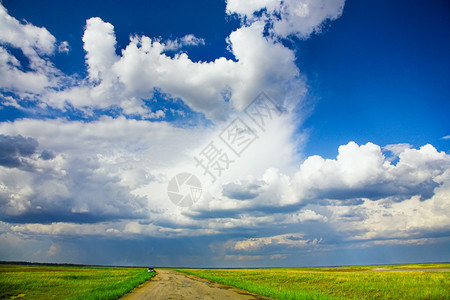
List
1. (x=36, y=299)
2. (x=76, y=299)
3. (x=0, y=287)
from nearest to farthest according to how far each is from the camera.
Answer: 1. (x=76, y=299)
2. (x=36, y=299)
3. (x=0, y=287)

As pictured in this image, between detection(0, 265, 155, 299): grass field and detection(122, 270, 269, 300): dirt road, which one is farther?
detection(0, 265, 155, 299): grass field

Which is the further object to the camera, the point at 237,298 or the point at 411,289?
the point at 411,289

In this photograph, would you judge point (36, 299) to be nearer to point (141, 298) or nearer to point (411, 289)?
point (141, 298)

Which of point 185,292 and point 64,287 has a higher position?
point 185,292

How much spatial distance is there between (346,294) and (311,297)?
10598 millimetres

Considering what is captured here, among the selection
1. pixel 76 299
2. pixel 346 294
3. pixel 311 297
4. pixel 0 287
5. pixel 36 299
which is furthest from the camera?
pixel 0 287

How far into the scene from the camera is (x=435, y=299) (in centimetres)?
2139

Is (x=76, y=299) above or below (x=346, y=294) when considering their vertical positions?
above

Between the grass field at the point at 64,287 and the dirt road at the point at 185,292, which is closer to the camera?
the dirt road at the point at 185,292

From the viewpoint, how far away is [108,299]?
18.2m

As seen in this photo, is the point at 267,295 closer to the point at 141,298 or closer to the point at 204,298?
the point at 204,298

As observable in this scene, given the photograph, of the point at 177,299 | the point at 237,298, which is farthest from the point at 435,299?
the point at 177,299

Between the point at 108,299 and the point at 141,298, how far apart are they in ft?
→ 7.46

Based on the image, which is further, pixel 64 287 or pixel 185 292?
pixel 64 287
